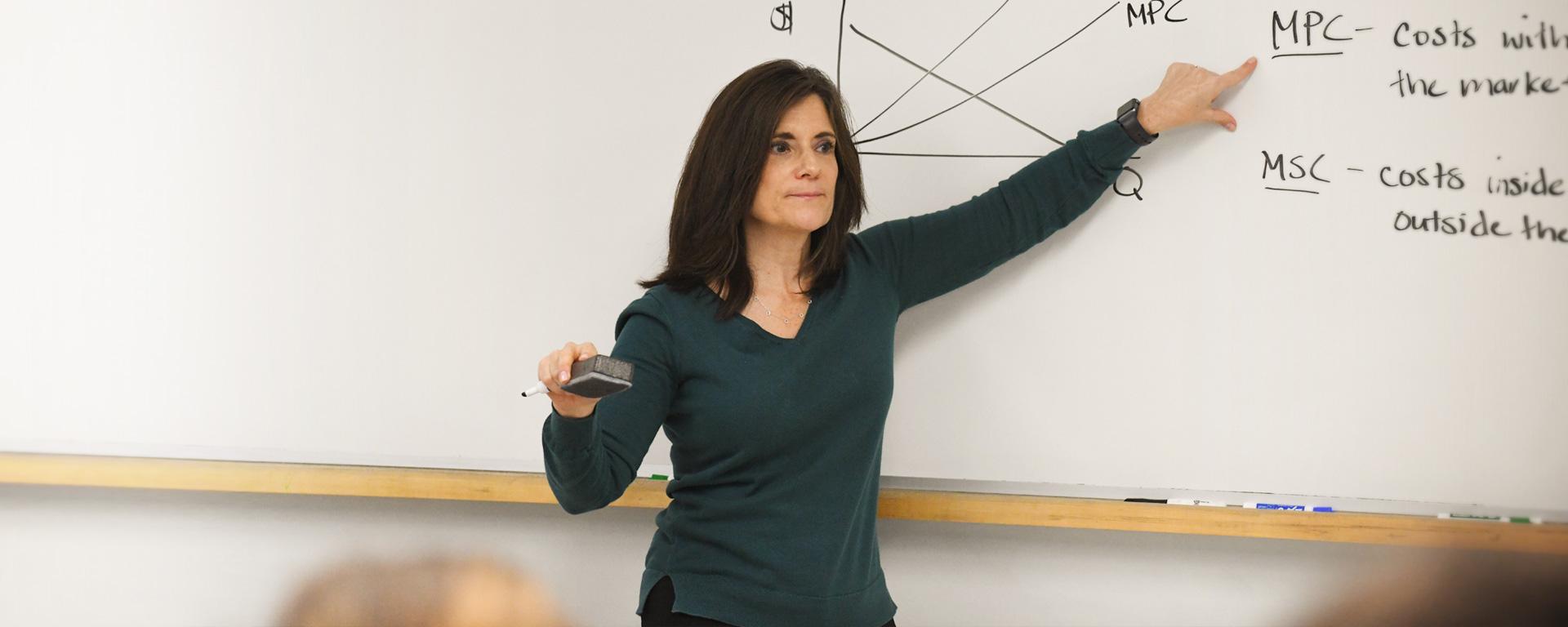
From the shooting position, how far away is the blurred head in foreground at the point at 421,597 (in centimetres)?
152

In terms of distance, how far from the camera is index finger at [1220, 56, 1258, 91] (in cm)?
124

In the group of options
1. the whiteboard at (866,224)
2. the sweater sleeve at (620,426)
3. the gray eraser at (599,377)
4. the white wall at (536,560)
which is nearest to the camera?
the gray eraser at (599,377)

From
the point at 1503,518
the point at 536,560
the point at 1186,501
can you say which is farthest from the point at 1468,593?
the point at 536,560

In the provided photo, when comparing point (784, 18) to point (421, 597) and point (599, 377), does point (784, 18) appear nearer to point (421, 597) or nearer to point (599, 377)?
point (599, 377)

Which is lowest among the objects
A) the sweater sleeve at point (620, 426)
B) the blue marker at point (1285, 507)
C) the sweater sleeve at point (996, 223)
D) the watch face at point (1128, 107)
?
the blue marker at point (1285, 507)

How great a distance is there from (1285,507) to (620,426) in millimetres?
776

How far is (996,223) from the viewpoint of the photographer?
4.11 ft

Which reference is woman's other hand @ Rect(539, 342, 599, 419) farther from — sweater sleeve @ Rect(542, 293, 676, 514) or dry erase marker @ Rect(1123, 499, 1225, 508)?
dry erase marker @ Rect(1123, 499, 1225, 508)

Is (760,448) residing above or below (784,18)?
below

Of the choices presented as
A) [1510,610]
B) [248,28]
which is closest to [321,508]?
[248,28]

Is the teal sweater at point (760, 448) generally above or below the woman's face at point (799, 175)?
below

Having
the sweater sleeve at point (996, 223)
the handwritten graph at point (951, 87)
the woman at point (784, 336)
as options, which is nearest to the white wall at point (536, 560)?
the woman at point (784, 336)

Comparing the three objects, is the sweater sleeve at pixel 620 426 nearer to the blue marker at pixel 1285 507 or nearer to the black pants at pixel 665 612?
the black pants at pixel 665 612

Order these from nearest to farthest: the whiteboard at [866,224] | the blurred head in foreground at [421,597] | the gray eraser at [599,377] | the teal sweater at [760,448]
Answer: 1. the gray eraser at [599,377]
2. the teal sweater at [760,448]
3. the whiteboard at [866,224]
4. the blurred head in foreground at [421,597]
